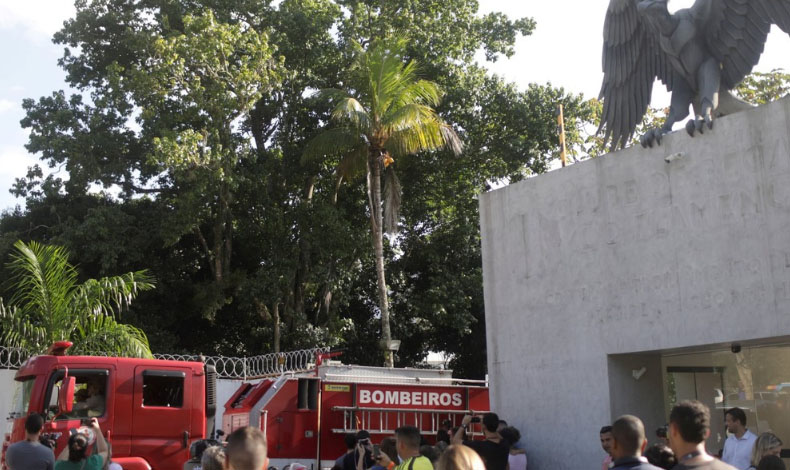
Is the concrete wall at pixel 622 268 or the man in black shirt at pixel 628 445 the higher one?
the concrete wall at pixel 622 268

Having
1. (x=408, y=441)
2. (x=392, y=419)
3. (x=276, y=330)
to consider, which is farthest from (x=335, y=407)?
(x=276, y=330)

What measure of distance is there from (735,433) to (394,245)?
2179 centimetres

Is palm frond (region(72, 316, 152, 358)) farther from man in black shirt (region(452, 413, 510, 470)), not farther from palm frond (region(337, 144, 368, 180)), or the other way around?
man in black shirt (region(452, 413, 510, 470))

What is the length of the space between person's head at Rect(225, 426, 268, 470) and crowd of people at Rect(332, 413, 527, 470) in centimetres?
89

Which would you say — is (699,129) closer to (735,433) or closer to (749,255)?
(749,255)

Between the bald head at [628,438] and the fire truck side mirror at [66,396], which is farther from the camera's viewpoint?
the fire truck side mirror at [66,396]

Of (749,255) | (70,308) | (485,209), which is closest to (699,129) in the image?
(749,255)

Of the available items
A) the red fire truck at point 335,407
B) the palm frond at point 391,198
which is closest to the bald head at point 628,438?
the red fire truck at point 335,407

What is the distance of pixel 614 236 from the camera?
11.9 meters

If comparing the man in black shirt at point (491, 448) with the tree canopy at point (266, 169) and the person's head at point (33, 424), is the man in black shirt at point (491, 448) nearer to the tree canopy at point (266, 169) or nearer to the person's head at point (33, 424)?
the person's head at point (33, 424)

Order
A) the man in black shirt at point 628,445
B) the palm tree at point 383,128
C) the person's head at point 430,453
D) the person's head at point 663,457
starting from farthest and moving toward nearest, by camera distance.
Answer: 1. the palm tree at point 383,128
2. the person's head at point 430,453
3. the person's head at point 663,457
4. the man in black shirt at point 628,445

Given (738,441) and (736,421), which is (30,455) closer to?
(736,421)

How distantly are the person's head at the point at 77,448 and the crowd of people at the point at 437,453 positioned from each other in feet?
8.61

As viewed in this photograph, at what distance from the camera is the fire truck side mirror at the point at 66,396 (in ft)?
36.2
